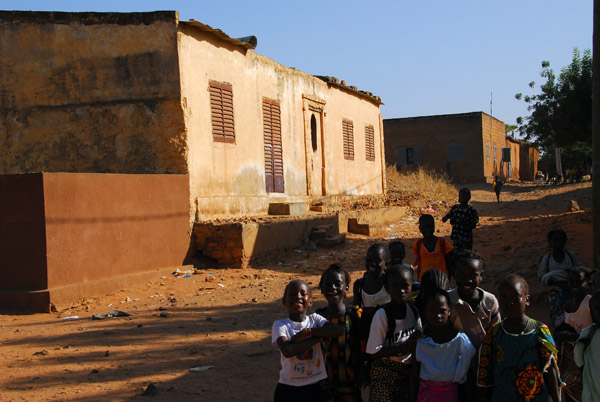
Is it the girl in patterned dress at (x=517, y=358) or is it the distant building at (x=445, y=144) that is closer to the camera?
the girl in patterned dress at (x=517, y=358)

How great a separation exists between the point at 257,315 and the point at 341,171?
11.1 metres

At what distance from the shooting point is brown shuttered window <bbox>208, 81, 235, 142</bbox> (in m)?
12.1

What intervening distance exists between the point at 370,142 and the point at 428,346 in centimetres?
1851

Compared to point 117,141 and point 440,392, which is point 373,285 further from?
point 117,141

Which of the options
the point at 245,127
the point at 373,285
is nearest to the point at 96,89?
the point at 245,127

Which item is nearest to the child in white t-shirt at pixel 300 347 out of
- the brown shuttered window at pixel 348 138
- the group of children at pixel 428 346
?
the group of children at pixel 428 346

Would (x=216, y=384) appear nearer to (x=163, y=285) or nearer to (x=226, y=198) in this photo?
(x=163, y=285)

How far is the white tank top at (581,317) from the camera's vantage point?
357 centimetres

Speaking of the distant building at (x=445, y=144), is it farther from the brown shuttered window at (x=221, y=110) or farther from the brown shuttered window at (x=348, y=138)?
the brown shuttered window at (x=221, y=110)

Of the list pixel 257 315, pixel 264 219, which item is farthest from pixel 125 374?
pixel 264 219

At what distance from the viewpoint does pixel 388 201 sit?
816 inches

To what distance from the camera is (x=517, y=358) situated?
2.82 m

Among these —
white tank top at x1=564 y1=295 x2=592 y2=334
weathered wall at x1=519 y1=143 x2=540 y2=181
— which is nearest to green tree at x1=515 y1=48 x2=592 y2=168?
white tank top at x1=564 y1=295 x2=592 y2=334

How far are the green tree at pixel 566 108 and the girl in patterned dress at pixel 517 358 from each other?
732 inches
